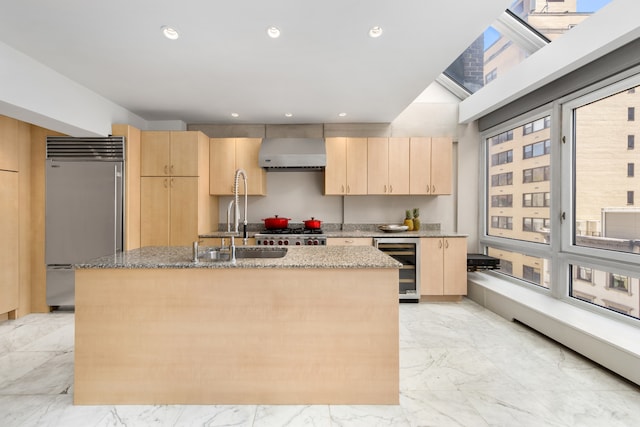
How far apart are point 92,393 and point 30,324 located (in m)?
2.17

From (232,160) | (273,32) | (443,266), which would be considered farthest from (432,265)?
(273,32)

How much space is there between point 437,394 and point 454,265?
2226mm

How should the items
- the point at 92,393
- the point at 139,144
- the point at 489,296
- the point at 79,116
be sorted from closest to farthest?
the point at 92,393
the point at 79,116
the point at 489,296
the point at 139,144

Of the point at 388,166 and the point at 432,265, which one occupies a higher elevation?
the point at 388,166

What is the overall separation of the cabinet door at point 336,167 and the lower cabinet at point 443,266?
1.37 m

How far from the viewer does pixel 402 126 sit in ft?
15.0

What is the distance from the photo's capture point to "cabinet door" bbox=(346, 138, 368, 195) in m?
4.28

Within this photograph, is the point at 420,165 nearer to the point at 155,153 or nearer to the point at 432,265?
the point at 432,265

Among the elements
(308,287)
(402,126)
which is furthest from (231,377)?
(402,126)

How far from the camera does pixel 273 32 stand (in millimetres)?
2248

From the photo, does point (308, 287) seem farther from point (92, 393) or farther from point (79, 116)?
A: point (79, 116)

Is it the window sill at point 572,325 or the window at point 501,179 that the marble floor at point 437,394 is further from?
the window at point 501,179

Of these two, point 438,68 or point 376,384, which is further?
point 438,68

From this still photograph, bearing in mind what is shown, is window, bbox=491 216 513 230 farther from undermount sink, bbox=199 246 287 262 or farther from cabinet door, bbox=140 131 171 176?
cabinet door, bbox=140 131 171 176
